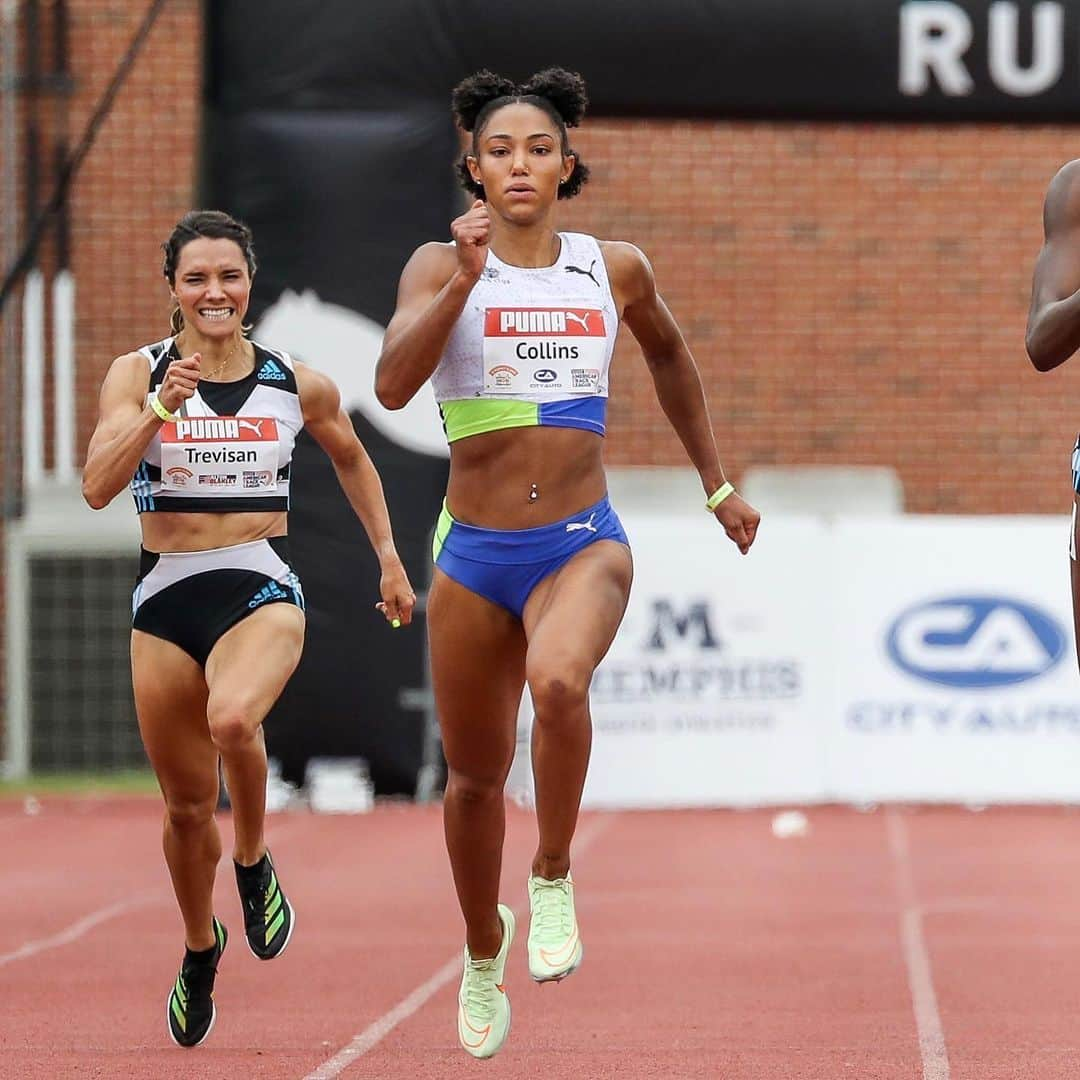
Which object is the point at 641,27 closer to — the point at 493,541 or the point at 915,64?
the point at 915,64

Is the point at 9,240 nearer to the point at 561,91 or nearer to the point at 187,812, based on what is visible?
the point at 187,812

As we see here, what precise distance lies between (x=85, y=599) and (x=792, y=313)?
18.8 ft

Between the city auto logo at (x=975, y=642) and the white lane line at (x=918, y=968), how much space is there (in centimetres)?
137

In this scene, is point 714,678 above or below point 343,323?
below

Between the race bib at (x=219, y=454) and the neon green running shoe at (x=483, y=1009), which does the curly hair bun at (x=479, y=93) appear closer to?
the race bib at (x=219, y=454)

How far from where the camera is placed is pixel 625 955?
8742 millimetres

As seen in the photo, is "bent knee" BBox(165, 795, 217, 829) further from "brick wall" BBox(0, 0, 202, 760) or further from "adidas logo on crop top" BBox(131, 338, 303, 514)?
"brick wall" BBox(0, 0, 202, 760)

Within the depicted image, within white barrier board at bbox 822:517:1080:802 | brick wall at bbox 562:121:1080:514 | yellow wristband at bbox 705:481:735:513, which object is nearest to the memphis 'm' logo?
yellow wristband at bbox 705:481:735:513

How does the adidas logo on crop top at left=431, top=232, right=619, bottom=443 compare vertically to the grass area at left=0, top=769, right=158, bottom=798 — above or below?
above

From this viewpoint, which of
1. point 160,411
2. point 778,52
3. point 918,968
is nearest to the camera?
point 160,411

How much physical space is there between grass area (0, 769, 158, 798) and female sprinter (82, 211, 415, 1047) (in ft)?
30.6

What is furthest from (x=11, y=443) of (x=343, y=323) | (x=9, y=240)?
(x=343, y=323)

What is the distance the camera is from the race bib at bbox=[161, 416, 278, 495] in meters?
6.51

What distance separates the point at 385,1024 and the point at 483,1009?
1443 mm
